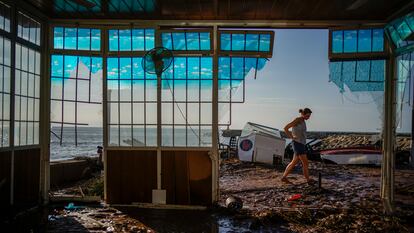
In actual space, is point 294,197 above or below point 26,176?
below

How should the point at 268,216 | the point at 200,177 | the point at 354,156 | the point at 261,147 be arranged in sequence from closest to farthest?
the point at 268,216 → the point at 200,177 → the point at 261,147 → the point at 354,156

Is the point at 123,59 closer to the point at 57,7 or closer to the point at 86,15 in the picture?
the point at 86,15

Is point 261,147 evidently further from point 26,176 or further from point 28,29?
point 28,29

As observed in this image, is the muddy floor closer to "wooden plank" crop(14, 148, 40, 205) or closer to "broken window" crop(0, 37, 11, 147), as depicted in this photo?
"wooden plank" crop(14, 148, 40, 205)

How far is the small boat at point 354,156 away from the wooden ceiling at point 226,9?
8745mm

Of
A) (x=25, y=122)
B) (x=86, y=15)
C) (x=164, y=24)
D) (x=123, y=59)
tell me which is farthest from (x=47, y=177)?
(x=164, y=24)

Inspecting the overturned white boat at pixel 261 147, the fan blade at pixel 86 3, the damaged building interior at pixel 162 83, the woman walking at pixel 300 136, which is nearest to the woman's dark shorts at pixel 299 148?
the woman walking at pixel 300 136

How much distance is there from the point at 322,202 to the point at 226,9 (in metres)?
3.72

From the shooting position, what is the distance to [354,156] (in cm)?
1310

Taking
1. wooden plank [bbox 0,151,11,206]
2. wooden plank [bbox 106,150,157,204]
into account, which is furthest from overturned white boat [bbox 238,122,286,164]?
wooden plank [bbox 0,151,11,206]

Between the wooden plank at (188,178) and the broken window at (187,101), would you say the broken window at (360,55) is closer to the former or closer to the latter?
the broken window at (187,101)

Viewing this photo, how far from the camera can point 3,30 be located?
4.53m

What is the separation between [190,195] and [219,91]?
1785 mm

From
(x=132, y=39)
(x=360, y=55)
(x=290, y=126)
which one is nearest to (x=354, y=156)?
(x=290, y=126)
